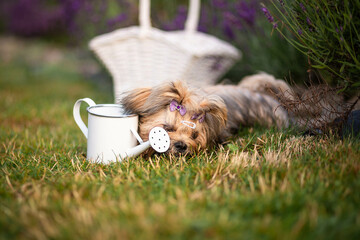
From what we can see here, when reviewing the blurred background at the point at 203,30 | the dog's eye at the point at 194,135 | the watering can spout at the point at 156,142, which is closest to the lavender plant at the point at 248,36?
the blurred background at the point at 203,30

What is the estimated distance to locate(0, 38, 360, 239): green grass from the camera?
4.49 ft

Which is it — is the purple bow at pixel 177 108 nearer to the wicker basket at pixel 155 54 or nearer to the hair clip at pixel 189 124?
the hair clip at pixel 189 124

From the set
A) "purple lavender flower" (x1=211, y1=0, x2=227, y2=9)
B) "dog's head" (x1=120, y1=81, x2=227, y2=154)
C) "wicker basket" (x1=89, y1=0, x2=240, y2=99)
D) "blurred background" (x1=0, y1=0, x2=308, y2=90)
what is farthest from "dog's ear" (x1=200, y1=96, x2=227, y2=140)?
"purple lavender flower" (x1=211, y1=0, x2=227, y2=9)

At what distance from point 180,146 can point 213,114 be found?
402 millimetres

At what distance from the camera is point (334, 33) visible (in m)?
2.10

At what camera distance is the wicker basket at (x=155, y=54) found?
3.69 meters

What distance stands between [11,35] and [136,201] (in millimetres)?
12423

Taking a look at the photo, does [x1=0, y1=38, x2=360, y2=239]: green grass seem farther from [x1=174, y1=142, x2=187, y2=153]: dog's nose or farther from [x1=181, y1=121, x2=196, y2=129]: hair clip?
[x1=181, y1=121, x2=196, y2=129]: hair clip

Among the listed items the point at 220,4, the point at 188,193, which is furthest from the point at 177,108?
the point at 220,4

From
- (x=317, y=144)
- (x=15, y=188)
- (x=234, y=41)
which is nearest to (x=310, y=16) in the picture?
(x=317, y=144)

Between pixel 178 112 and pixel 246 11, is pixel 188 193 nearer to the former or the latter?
pixel 178 112

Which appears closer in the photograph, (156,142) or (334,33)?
(334,33)

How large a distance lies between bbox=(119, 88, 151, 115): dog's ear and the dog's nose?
1.19ft

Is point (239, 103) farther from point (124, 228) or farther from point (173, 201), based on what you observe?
point (124, 228)
